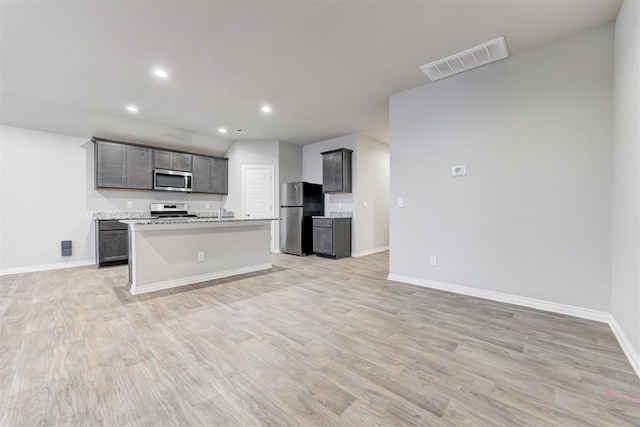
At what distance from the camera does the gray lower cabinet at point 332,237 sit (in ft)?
17.9

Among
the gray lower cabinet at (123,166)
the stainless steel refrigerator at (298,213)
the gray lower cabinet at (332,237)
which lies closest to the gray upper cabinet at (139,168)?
the gray lower cabinet at (123,166)

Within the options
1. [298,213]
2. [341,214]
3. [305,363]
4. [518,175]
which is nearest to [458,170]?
[518,175]

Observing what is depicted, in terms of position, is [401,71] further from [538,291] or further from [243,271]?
[243,271]

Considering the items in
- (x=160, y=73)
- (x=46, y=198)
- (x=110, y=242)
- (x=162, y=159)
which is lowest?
(x=110, y=242)

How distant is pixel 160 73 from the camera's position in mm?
3141

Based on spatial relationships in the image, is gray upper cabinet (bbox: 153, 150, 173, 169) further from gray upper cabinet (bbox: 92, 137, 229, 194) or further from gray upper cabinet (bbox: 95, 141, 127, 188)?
gray upper cabinet (bbox: 95, 141, 127, 188)

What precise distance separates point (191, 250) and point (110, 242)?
2.30 m

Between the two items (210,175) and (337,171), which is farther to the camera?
(210,175)

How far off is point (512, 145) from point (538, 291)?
1.57 metres

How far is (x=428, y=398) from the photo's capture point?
1448 millimetres

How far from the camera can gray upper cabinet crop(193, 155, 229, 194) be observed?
6.04 meters

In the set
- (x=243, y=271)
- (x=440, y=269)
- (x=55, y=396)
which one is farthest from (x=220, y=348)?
(x=440, y=269)

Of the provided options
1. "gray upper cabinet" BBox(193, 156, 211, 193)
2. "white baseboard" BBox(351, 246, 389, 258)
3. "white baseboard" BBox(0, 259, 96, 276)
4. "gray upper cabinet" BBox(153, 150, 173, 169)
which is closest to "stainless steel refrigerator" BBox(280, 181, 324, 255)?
"white baseboard" BBox(351, 246, 389, 258)

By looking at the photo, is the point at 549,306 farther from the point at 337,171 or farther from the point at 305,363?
the point at 337,171
